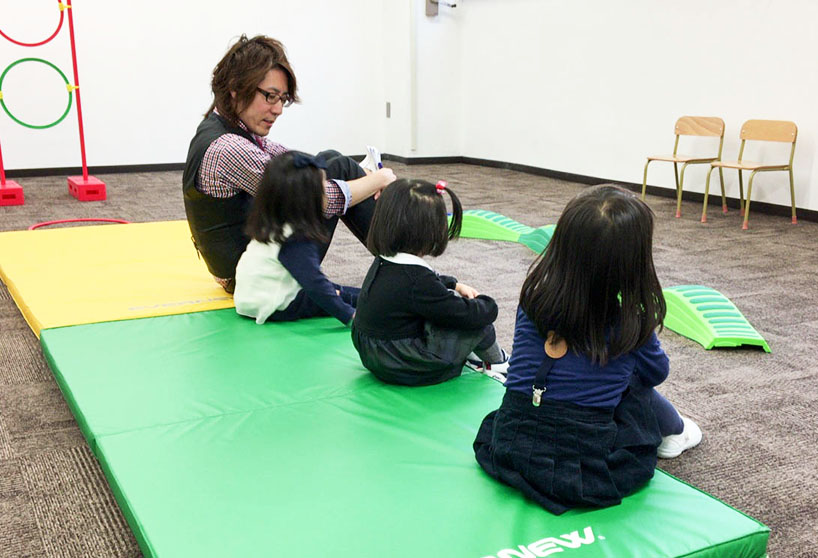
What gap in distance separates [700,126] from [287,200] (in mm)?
3831

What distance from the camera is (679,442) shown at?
190 cm

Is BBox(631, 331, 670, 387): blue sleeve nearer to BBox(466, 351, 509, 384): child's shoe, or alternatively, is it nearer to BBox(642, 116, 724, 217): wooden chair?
BBox(466, 351, 509, 384): child's shoe

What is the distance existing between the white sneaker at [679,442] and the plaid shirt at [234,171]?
1.37m

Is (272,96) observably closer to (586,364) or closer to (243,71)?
(243,71)

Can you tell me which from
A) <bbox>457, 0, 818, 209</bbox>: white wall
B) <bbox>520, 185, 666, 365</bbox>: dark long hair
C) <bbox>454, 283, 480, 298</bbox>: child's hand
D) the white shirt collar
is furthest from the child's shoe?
<bbox>457, 0, 818, 209</bbox>: white wall

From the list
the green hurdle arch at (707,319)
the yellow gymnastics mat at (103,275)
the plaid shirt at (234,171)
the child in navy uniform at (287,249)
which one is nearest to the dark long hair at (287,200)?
the child in navy uniform at (287,249)

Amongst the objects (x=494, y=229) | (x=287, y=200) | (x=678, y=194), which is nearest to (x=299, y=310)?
(x=287, y=200)

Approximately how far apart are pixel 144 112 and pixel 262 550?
659 cm

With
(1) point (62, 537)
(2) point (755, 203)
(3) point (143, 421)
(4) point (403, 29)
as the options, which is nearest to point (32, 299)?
(3) point (143, 421)

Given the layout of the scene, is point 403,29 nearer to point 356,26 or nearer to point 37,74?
point 356,26

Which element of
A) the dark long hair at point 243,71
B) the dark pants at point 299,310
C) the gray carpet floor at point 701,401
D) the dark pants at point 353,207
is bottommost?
the gray carpet floor at point 701,401

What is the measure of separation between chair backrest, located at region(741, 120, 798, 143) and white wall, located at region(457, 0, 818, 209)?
0.14 m

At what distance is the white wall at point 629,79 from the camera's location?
16.3 feet

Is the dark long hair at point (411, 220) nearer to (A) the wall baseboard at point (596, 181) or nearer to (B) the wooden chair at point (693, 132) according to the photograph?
(B) the wooden chair at point (693, 132)
